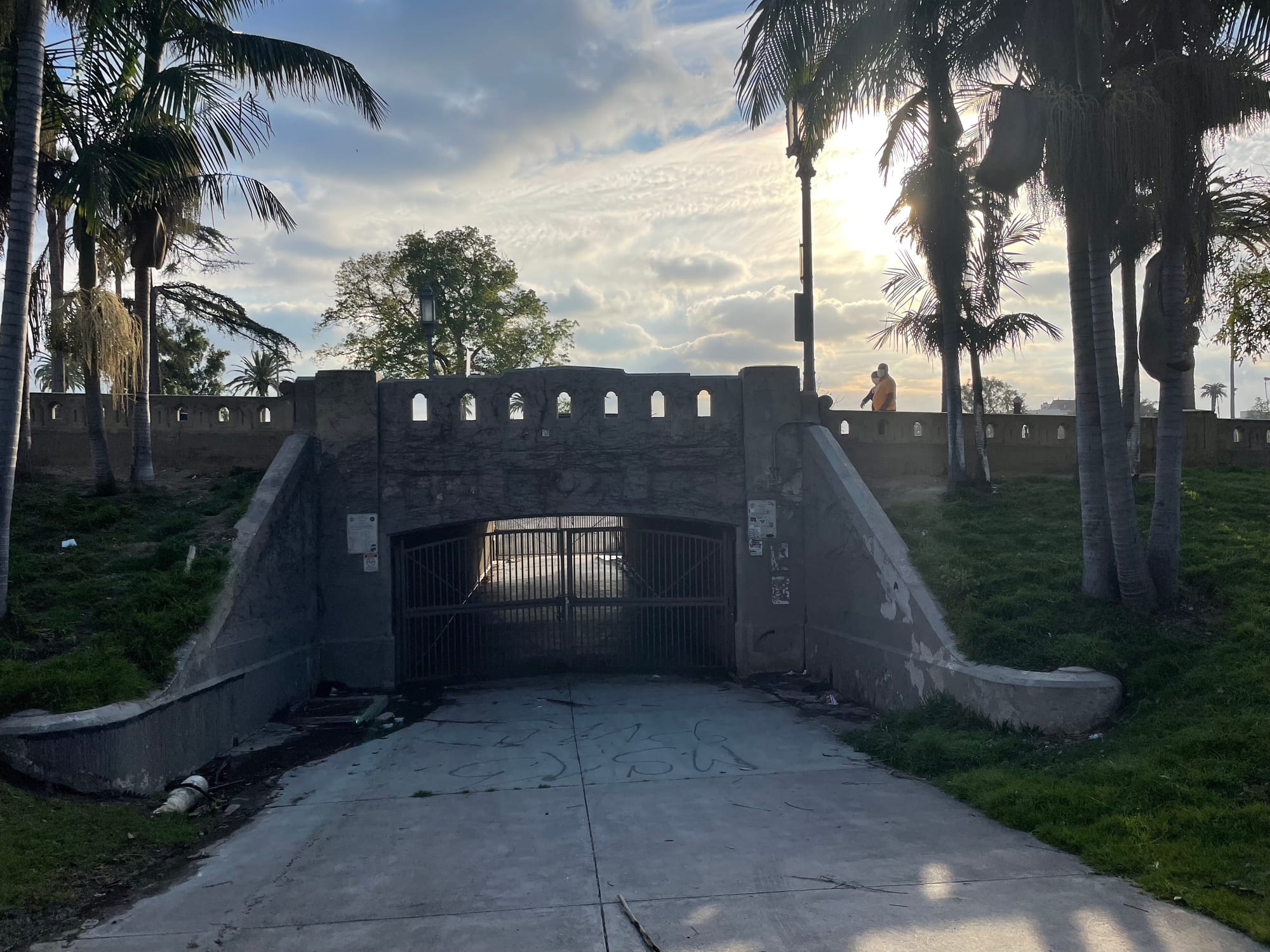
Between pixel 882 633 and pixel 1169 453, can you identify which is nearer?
pixel 1169 453

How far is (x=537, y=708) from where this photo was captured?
460 inches

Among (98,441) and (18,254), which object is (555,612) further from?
(18,254)

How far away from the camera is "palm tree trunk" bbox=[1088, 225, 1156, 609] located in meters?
9.25

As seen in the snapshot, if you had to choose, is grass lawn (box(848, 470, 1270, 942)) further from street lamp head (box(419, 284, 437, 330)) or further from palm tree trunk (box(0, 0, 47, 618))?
palm tree trunk (box(0, 0, 47, 618))

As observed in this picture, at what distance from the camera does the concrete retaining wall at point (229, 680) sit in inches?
281

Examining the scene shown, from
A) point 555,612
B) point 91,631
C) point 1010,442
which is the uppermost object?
point 1010,442

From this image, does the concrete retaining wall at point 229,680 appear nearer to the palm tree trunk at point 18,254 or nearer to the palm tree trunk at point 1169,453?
the palm tree trunk at point 18,254

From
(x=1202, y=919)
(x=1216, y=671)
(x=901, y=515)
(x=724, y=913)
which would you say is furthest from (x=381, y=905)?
(x=901, y=515)

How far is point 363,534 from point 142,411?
4.44 metres

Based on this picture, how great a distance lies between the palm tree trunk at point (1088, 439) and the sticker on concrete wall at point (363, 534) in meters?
9.48

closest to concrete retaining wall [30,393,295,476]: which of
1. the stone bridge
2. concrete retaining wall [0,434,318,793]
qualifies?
the stone bridge

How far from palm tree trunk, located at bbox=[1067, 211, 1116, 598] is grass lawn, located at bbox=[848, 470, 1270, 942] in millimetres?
371

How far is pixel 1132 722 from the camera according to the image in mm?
7727

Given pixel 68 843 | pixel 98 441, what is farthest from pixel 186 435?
pixel 68 843
